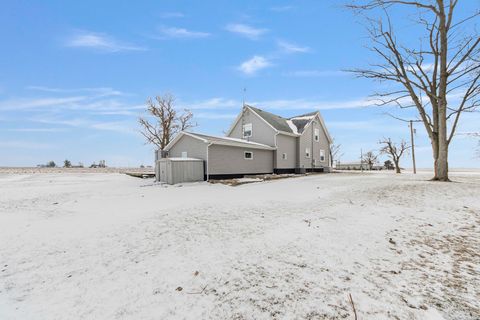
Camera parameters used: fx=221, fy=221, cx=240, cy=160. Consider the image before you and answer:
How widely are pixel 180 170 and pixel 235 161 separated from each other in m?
5.06

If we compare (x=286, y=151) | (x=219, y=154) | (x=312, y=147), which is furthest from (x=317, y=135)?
(x=219, y=154)

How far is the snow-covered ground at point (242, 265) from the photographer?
94.8 inches

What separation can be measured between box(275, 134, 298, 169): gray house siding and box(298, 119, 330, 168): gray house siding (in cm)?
76

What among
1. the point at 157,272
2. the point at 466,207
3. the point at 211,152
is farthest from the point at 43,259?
the point at 211,152

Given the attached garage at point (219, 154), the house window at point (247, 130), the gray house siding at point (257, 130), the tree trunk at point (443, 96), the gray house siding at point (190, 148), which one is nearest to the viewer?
the tree trunk at point (443, 96)

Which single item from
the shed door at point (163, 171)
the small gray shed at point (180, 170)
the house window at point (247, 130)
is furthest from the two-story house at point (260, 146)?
the shed door at point (163, 171)

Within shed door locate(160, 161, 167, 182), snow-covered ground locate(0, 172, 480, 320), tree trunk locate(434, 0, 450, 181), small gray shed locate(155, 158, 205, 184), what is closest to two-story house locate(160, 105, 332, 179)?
small gray shed locate(155, 158, 205, 184)

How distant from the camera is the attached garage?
1731 centimetres

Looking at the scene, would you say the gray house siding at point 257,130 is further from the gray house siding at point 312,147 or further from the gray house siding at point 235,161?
the gray house siding at point 312,147

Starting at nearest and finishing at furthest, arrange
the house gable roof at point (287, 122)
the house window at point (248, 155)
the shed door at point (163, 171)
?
the shed door at point (163, 171) → the house window at point (248, 155) → the house gable roof at point (287, 122)

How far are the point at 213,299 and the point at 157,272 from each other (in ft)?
3.58

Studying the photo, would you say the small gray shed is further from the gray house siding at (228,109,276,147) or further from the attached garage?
the gray house siding at (228,109,276,147)

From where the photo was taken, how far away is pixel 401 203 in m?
7.54

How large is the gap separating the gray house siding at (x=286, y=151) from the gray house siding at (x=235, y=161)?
3.09ft
